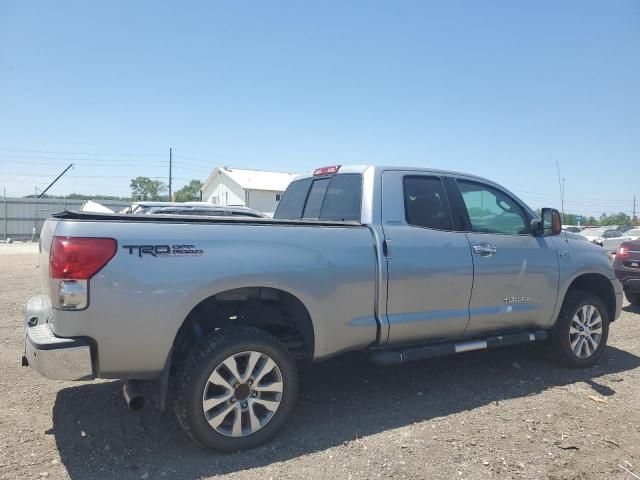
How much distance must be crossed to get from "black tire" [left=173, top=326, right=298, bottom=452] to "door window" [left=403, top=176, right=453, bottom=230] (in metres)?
1.64

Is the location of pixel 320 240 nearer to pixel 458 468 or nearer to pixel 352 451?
pixel 352 451

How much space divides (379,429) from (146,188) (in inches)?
2452

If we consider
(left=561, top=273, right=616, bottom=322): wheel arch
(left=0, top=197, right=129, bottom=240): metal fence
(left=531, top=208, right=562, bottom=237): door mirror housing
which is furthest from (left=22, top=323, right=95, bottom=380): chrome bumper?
(left=0, top=197, right=129, bottom=240): metal fence

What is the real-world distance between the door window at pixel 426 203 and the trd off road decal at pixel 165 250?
6.21ft

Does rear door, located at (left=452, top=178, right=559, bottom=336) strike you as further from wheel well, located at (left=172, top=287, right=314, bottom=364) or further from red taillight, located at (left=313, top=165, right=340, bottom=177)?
wheel well, located at (left=172, top=287, right=314, bottom=364)

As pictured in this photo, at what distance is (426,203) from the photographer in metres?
4.42

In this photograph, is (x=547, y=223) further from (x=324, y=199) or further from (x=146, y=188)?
(x=146, y=188)

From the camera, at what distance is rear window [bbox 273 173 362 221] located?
4387 mm

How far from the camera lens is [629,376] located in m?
5.08

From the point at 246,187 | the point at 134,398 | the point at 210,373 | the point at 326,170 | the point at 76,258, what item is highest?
the point at 246,187

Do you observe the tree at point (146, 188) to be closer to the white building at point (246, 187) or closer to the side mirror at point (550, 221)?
the white building at point (246, 187)

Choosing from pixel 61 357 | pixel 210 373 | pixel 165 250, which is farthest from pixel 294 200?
pixel 61 357

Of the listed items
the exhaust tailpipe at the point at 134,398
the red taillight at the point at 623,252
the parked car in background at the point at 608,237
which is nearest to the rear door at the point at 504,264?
the exhaust tailpipe at the point at 134,398

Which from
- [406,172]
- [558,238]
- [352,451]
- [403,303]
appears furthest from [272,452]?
[558,238]
